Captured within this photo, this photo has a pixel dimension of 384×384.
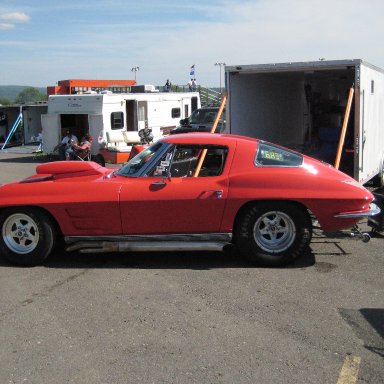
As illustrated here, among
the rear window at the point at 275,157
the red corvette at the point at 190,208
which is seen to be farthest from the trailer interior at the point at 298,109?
the red corvette at the point at 190,208

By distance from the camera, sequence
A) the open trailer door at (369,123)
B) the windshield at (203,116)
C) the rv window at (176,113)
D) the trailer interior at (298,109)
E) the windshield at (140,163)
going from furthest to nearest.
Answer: the rv window at (176,113) → the windshield at (203,116) → the trailer interior at (298,109) → the open trailer door at (369,123) → the windshield at (140,163)

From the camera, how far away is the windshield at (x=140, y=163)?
6.08m

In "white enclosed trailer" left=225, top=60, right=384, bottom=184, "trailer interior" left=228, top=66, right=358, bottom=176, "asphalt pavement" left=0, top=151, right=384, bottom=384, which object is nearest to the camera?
"asphalt pavement" left=0, top=151, right=384, bottom=384

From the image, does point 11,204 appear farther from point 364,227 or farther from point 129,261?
point 364,227

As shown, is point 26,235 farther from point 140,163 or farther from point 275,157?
point 275,157

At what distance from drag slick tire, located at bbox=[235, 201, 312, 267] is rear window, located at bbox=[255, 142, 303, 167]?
459mm

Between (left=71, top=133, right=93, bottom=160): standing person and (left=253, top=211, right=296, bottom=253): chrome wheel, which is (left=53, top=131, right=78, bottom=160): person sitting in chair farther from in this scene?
(left=253, top=211, right=296, bottom=253): chrome wheel

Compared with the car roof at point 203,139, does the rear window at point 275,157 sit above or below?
below

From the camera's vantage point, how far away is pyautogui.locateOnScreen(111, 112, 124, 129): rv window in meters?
18.1

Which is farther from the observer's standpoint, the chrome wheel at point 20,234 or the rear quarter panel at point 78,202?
the chrome wheel at point 20,234

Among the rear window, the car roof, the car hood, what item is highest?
the car roof

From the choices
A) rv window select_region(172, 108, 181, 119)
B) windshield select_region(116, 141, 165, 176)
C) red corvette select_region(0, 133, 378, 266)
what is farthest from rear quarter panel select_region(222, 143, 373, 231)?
rv window select_region(172, 108, 181, 119)

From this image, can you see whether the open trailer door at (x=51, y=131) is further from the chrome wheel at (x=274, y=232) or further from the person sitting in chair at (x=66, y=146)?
the chrome wheel at (x=274, y=232)

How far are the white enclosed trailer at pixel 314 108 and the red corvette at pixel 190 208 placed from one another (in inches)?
102
